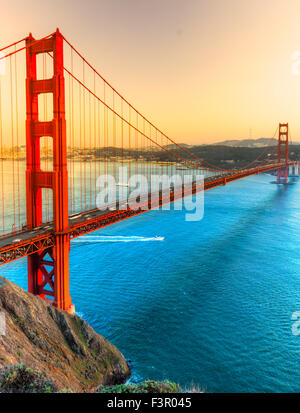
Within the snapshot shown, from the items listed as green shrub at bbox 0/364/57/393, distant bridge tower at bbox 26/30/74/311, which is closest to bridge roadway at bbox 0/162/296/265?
distant bridge tower at bbox 26/30/74/311

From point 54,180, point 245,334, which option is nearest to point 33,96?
point 54,180

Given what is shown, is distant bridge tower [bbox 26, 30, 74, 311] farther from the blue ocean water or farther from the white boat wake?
the white boat wake

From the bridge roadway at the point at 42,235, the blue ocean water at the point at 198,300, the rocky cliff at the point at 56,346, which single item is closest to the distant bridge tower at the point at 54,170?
the bridge roadway at the point at 42,235

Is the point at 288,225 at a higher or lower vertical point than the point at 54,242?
lower

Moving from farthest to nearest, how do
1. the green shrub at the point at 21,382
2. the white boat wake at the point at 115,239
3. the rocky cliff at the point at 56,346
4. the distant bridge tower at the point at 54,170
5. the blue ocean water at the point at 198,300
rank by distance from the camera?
the white boat wake at the point at 115,239
the distant bridge tower at the point at 54,170
the blue ocean water at the point at 198,300
the rocky cliff at the point at 56,346
the green shrub at the point at 21,382

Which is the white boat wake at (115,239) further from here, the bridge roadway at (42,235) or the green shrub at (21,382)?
the green shrub at (21,382)
